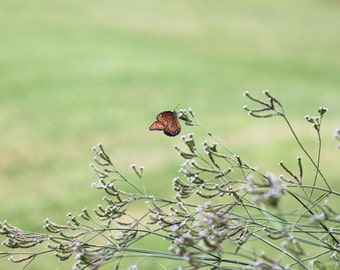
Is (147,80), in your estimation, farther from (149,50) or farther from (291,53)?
(291,53)

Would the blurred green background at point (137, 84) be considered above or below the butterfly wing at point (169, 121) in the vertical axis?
above

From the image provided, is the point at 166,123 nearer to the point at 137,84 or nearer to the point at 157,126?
the point at 157,126

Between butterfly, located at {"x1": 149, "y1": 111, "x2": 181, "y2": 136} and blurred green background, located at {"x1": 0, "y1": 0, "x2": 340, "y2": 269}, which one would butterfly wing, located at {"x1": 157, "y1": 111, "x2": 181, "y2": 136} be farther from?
blurred green background, located at {"x1": 0, "y1": 0, "x2": 340, "y2": 269}

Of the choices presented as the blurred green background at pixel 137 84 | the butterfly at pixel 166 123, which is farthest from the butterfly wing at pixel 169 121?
the blurred green background at pixel 137 84

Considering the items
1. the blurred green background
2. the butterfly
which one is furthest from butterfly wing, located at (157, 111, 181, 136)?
the blurred green background

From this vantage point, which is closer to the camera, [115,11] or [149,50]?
[149,50]

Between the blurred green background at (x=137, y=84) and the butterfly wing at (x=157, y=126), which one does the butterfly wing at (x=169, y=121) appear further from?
the blurred green background at (x=137, y=84)

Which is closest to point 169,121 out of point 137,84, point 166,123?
point 166,123

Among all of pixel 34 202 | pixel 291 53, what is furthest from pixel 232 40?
pixel 34 202
